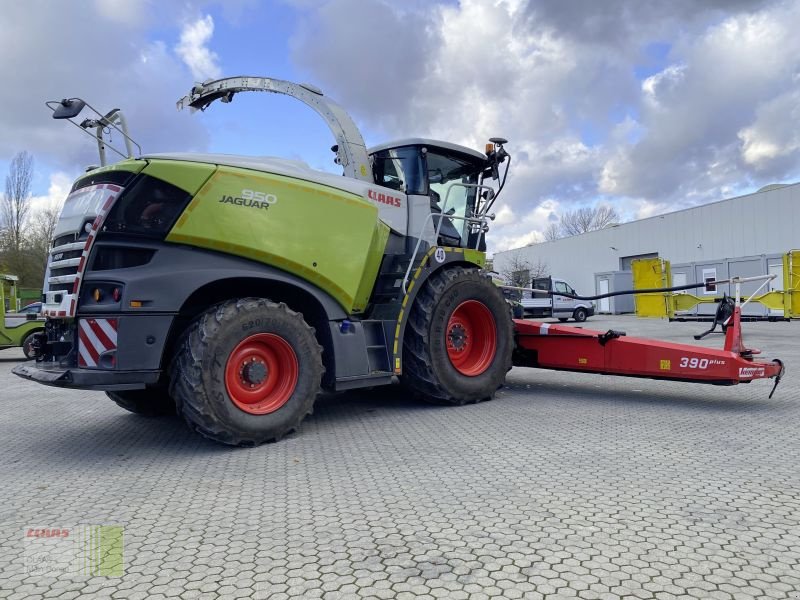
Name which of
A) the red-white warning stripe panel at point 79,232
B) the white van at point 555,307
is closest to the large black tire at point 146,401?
the red-white warning stripe panel at point 79,232

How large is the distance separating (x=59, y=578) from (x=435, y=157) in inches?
223

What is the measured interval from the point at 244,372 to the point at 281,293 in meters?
0.89

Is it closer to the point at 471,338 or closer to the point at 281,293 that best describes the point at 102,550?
the point at 281,293

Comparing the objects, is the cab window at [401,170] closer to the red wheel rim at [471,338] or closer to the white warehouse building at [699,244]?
the red wheel rim at [471,338]

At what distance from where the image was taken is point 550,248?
51094 millimetres

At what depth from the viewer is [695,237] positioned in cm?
3659

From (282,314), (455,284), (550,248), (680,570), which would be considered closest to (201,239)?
(282,314)

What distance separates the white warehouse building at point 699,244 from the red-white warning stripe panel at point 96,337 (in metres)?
21.9

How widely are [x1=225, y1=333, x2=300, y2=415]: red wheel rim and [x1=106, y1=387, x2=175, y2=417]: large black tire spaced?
1355 millimetres

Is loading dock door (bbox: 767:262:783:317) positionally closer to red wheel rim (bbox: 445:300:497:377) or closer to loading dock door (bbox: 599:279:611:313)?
loading dock door (bbox: 599:279:611:313)

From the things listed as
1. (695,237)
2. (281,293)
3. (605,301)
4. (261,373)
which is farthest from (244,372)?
(695,237)

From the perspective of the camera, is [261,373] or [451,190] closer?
[261,373]

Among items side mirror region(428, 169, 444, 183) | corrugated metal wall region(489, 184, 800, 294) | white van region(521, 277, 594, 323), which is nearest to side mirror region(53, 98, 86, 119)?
side mirror region(428, 169, 444, 183)

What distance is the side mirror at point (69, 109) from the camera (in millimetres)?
5336
